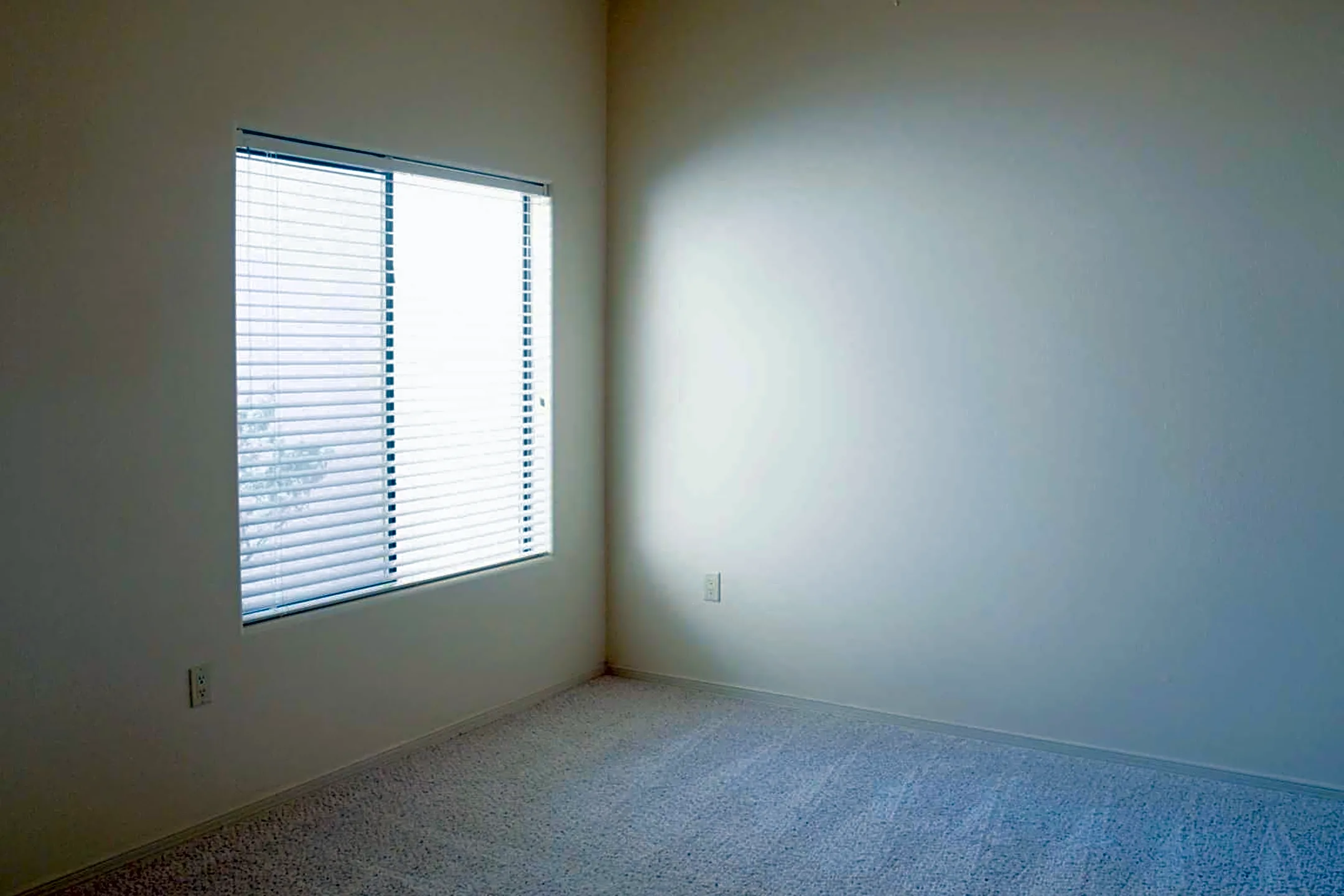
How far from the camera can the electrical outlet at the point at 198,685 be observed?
9.99ft

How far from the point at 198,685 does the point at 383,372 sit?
1.12 metres

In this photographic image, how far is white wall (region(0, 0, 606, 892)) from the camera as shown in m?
2.67

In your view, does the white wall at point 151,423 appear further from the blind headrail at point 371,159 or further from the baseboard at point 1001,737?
the baseboard at point 1001,737

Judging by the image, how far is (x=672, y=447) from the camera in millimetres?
4559

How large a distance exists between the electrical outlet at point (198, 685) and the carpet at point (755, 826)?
0.38 meters

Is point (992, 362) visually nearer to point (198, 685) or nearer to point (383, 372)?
point (383, 372)

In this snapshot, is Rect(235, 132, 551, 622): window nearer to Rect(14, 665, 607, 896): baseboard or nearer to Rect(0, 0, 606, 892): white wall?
Rect(0, 0, 606, 892): white wall

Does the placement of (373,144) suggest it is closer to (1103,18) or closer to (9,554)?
(9,554)

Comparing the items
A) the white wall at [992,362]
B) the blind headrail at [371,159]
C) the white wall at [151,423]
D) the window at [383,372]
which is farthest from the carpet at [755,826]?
the blind headrail at [371,159]

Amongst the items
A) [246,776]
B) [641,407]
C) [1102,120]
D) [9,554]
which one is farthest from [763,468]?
[9,554]

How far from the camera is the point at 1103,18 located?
3.63m

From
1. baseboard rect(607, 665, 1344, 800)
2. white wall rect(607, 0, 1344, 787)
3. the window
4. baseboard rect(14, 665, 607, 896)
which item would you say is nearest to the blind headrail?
the window

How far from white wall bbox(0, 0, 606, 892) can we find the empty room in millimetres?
12

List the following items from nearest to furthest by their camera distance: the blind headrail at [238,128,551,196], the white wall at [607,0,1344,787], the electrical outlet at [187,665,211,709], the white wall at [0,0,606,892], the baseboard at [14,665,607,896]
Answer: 1. the white wall at [0,0,606,892]
2. the baseboard at [14,665,607,896]
3. the electrical outlet at [187,665,211,709]
4. the blind headrail at [238,128,551,196]
5. the white wall at [607,0,1344,787]
